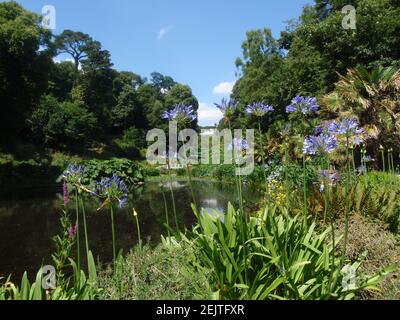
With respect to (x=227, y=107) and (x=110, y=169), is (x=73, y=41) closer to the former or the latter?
(x=110, y=169)

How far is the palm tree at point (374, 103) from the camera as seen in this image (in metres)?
11.4

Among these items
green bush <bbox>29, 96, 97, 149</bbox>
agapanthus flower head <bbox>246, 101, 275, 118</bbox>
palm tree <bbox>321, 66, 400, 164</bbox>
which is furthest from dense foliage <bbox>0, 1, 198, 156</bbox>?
palm tree <bbox>321, 66, 400, 164</bbox>

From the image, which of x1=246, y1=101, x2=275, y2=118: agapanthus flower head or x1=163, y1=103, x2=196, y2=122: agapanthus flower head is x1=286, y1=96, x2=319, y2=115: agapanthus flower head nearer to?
x1=246, y1=101, x2=275, y2=118: agapanthus flower head

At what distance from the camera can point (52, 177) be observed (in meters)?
24.2

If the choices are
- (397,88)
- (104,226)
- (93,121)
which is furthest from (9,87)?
(397,88)

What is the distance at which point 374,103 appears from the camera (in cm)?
1198

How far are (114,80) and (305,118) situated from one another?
46.1 metres

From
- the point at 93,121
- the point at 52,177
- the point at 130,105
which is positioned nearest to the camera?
the point at 52,177

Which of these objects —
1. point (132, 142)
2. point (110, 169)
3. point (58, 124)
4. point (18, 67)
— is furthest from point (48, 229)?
point (132, 142)

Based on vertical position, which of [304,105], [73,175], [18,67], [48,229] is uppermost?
[18,67]

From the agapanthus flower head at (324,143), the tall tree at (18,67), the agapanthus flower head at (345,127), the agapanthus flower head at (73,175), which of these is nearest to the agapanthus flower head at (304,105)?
the agapanthus flower head at (345,127)

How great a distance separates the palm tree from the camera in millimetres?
11422

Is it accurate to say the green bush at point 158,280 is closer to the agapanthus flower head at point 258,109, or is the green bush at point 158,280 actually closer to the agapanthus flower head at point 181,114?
the agapanthus flower head at point 181,114
